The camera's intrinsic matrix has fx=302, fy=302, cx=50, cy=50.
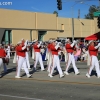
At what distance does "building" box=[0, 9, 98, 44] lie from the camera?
48.8 m

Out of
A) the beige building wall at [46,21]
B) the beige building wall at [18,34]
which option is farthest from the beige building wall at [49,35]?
the beige building wall at [18,34]

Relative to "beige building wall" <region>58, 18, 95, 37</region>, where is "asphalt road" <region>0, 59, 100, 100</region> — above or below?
below

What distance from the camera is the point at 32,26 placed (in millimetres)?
52969

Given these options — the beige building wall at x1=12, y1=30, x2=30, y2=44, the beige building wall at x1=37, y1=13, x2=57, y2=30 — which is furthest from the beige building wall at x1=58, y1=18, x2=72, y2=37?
the beige building wall at x1=12, y1=30, x2=30, y2=44

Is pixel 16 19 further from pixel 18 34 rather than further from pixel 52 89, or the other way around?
pixel 52 89

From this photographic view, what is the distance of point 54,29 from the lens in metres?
57.5

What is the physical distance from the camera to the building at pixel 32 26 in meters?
48.8

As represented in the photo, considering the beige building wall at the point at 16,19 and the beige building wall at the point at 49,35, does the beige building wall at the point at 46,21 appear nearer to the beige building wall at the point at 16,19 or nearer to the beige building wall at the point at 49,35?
the beige building wall at the point at 49,35

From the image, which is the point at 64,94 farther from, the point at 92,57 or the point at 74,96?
the point at 92,57

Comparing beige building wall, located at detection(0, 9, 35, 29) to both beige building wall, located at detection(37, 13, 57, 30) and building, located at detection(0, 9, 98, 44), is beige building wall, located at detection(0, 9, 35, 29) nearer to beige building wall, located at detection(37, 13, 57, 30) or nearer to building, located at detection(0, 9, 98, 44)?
building, located at detection(0, 9, 98, 44)

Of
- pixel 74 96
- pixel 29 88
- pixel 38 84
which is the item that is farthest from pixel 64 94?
pixel 38 84

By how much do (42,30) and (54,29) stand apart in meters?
3.27

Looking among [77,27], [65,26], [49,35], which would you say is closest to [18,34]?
[49,35]

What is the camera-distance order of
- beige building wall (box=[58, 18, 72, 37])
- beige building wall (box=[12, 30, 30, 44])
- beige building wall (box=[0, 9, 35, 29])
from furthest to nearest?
beige building wall (box=[58, 18, 72, 37])
beige building wall (box=[12, 30, 30, 44])
beige building wall (box=[0, 9, 35, 29])
